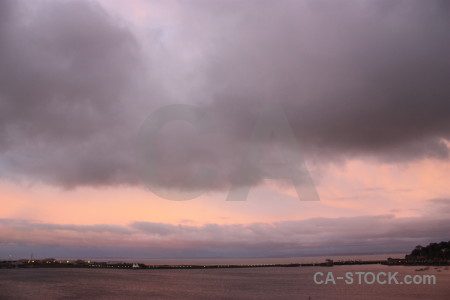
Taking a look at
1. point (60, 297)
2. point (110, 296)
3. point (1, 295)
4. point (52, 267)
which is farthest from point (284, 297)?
point (52, 267)

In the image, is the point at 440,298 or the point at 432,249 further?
the point at 432,249

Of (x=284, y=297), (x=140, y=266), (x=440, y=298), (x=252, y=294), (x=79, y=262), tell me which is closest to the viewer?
(x=440, y=298)

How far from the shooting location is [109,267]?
568ft

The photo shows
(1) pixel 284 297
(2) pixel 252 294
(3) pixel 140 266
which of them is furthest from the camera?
(3) pixel 140 266

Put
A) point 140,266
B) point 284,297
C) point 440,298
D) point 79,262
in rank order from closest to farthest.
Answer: point 440,298
point 284,297
point 140,266
point 79,262

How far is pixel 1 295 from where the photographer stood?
60.4 meters

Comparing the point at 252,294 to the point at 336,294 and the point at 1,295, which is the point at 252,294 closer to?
the point at 336,294

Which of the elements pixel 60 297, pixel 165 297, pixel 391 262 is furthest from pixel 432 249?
pixel 60 297

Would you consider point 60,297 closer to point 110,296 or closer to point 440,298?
point 110,296

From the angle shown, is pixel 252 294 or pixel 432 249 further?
pixel 432 249

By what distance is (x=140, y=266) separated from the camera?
559 ft

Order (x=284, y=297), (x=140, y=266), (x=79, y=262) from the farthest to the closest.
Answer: (x=79, y=262), (x=140, y=266), (x=284, y=297)

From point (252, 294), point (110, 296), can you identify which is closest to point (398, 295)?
point (252, 294)

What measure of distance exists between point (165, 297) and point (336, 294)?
28.9 metres
